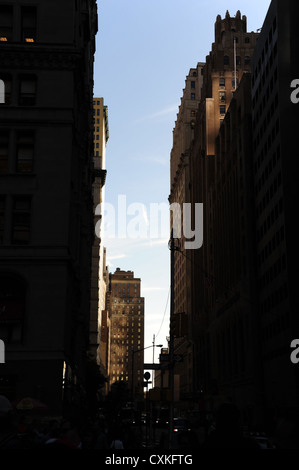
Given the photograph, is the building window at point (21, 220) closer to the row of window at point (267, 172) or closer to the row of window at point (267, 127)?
the row of window at point (267, 172)

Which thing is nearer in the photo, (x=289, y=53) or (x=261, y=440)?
(x=261, y=440)

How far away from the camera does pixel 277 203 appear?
76.6 m

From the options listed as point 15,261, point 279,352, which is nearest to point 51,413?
point 15,261

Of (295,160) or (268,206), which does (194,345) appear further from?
(295,160)

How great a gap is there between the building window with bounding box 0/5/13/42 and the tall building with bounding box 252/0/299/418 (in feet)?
Result: 134

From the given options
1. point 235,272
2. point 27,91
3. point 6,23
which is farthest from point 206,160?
point 27,91

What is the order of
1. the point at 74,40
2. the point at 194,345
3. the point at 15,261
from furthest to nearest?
the point at 194,345
the point at 74,40
the point at 15,261

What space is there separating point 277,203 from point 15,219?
4506 centimetres

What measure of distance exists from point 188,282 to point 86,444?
5566 inches

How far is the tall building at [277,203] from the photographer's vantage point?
7062 centimetres

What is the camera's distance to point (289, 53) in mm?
76625

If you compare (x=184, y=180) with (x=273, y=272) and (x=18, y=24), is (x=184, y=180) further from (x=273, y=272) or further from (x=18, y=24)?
(x=18, y=24)

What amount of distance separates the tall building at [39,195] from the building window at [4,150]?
0.06 m

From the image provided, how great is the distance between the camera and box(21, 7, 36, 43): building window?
41472 mm
